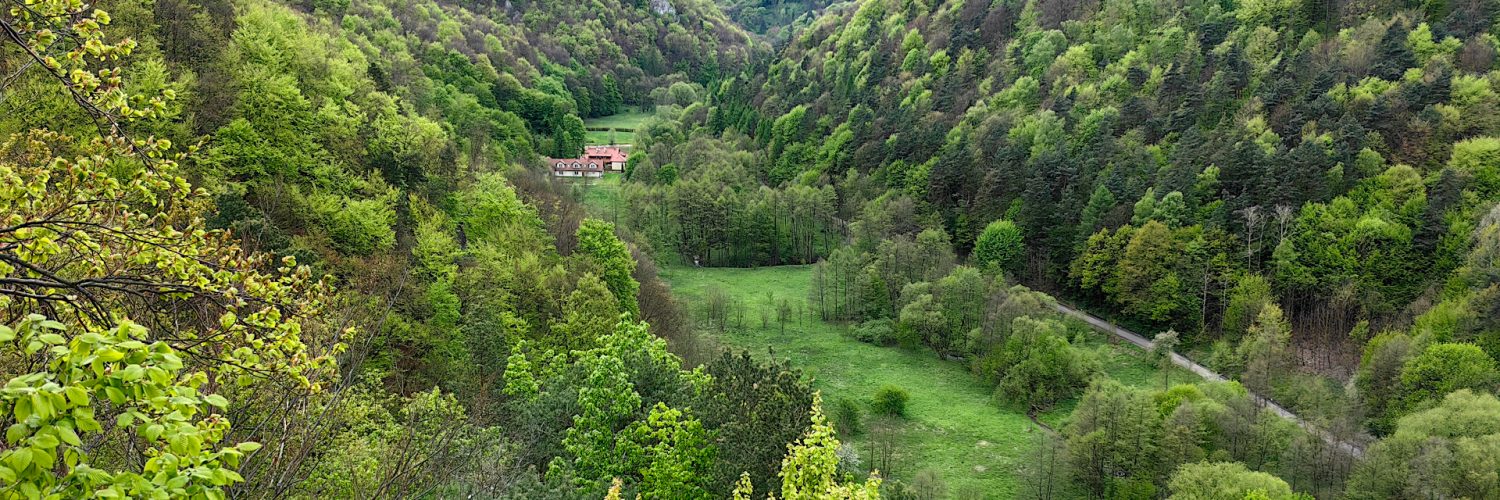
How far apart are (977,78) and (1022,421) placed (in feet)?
167

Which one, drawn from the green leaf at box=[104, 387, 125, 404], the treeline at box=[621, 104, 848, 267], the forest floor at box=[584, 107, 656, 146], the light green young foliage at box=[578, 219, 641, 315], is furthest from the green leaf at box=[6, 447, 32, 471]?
the forest floor at box=[584, 107, 656, 146]

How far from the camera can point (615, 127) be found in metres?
132

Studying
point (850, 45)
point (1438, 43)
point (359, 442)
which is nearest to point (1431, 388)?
point (1438, 43)

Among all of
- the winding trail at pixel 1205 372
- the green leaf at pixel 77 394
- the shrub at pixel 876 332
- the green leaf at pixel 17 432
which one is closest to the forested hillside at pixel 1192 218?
the shrub at pixel 876 332

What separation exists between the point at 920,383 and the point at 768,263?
31.1 metres

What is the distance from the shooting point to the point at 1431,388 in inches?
1441

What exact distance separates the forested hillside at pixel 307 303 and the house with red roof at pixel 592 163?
38.2m

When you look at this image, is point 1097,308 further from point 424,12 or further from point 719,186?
point 424,12

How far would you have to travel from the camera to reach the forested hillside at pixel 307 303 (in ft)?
16.1

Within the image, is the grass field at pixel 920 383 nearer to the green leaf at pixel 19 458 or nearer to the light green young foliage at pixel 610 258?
the light green young foliage at pixel 610 258

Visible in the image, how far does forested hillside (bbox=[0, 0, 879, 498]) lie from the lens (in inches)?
193

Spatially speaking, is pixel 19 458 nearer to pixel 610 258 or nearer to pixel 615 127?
pixel 610 258

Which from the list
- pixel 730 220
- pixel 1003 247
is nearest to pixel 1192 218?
pixel 1003 247

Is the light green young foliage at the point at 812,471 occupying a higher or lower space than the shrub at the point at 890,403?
higher
